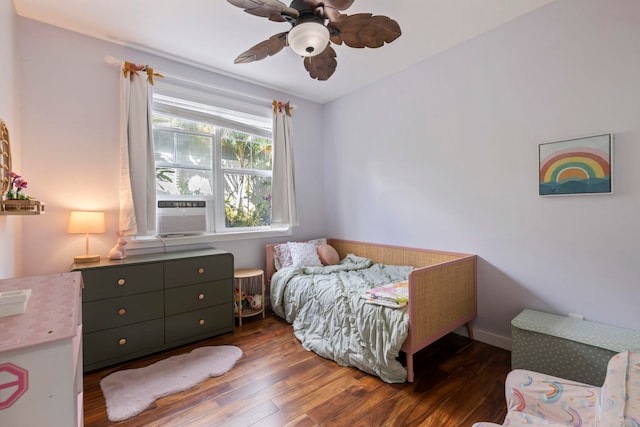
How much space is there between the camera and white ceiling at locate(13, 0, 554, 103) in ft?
6.78

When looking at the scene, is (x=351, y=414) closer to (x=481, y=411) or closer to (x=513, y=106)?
(x=481, y=411)

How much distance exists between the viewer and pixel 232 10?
6.91 feet

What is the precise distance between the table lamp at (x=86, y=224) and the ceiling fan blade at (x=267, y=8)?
1.93 meters

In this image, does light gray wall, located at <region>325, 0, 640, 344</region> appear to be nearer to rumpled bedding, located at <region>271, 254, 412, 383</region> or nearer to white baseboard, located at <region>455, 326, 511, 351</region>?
white baseboard, located at <region>455, 326, 511, 351</region>

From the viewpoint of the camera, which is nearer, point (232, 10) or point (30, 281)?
point (30, 281)

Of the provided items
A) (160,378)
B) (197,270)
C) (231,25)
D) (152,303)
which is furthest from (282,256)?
(231,25)

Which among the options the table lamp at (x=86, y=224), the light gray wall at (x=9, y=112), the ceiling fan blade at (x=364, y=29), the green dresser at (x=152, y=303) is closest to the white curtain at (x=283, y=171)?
the green dresser at (x=152, y=303)

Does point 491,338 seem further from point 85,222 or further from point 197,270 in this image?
point 85,222

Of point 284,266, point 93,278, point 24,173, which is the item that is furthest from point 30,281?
point 284,266

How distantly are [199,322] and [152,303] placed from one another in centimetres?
45

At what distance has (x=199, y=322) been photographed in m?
2.57

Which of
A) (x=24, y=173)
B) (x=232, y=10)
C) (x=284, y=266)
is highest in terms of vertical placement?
(x=232, y=10)

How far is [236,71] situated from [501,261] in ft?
10.5

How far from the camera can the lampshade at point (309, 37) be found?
1498 millimetres
